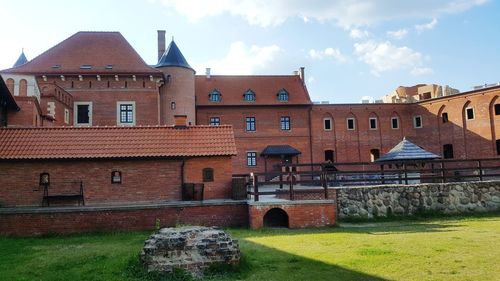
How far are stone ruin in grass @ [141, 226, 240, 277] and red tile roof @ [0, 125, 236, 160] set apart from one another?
7.62 meters

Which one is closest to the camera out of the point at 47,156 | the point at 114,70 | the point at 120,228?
the point at 120,228

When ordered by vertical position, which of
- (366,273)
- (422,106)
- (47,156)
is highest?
(422,106)

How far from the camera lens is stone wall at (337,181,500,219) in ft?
49.5

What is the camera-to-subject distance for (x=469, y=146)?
1309 inches

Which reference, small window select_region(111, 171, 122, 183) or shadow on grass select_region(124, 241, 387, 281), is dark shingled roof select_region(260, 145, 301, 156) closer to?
small window select_region(111, 171, 122, 183)

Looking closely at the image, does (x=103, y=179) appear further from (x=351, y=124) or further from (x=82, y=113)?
(x=351, y=124)

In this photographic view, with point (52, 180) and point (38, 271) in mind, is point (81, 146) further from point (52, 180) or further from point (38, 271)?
point (38, 271)

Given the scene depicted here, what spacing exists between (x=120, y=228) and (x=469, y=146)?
29.2 meters

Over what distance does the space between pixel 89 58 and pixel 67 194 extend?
15280mm

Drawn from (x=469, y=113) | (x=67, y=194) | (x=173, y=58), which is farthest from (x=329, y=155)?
(x=67, y=194)

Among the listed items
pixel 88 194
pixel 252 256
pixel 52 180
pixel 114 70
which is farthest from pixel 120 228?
pixel 114 70

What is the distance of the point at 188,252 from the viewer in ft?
24.5

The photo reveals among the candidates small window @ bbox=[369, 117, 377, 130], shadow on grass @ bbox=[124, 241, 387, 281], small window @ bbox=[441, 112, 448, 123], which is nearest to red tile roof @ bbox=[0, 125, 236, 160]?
shadow on grass @ bbox=[124, 241, 387, 281]

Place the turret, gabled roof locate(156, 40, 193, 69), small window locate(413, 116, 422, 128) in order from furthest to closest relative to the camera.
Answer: small window locate(413, 116, 422, 128) → gabled roof locate(156, 40, 193, 69) → the turret
